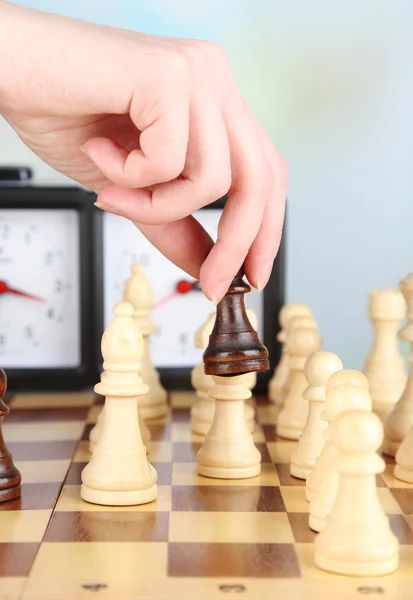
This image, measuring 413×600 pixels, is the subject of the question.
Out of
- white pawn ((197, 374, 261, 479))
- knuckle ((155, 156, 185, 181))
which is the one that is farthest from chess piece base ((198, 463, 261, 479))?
knuckle ((155, 156, 185, 181))

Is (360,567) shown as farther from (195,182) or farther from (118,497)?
(195,182)

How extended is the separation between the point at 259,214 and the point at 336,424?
0.28 metres

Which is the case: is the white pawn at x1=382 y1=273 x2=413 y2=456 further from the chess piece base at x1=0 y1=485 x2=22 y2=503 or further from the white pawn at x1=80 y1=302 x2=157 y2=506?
the chess piece base at x1=0 y1=485 x2=22 y2=503

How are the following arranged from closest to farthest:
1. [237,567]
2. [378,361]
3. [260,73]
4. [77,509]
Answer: [237,567]
[77,509]
[378,361]
[260,73]

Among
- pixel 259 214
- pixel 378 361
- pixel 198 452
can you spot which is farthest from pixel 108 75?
pixel 378 361

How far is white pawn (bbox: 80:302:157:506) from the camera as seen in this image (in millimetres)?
1010

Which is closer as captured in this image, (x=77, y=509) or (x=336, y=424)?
(x=336, y=424)

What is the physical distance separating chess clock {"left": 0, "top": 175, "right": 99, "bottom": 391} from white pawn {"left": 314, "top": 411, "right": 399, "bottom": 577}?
987mm

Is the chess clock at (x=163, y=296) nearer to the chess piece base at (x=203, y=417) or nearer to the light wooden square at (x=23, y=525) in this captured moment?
the chess piece base at (x=203, y=417)

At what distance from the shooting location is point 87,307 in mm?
1745

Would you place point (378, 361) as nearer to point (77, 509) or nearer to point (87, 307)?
point (87, 307)

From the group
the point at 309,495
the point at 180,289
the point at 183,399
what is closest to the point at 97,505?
the point at 309,495

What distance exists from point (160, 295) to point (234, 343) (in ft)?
2.38

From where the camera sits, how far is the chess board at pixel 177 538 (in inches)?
30.2
